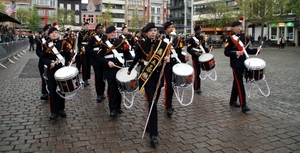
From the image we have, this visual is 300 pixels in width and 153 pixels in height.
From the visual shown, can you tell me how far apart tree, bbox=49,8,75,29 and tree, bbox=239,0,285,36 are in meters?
45.9

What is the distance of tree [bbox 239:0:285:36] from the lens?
4378cm

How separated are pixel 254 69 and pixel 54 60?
468 centimetres

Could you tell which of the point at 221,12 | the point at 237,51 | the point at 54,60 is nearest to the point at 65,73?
the point at 54,60

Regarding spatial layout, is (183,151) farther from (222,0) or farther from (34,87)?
(222,0)

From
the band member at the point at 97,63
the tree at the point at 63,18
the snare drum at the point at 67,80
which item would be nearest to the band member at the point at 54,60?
the snare drum at the point at 67,80

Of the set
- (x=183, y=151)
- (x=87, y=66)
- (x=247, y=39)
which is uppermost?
(x=247, y=39)

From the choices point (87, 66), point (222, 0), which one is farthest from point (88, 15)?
point (87, 66)

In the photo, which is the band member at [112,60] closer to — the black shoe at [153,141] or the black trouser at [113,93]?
the black trouser at [113,93]

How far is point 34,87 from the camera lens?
38.1 ft

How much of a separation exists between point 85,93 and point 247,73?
5224 millimetres

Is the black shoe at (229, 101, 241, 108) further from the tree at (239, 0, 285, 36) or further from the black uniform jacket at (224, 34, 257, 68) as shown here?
the tree at (239, 0, 285, 36)

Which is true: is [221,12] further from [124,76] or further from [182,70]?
[124,76]

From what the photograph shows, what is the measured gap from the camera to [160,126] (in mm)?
6719

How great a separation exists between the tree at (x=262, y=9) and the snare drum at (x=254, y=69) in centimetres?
3919
